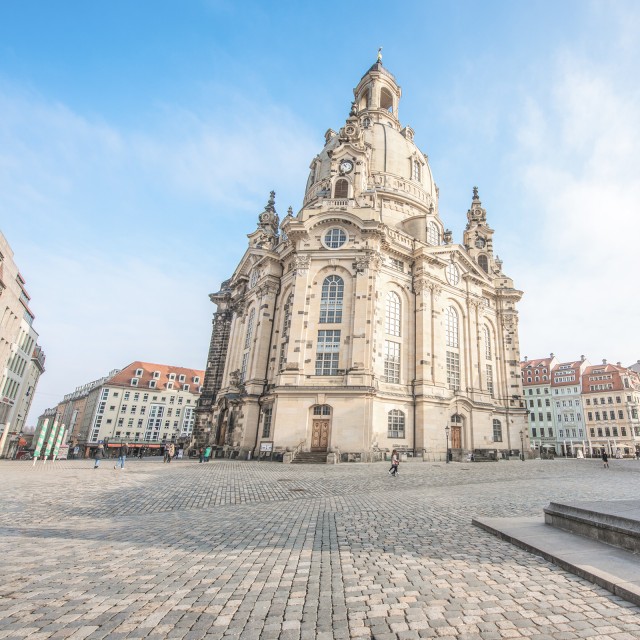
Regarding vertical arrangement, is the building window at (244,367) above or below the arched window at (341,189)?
below

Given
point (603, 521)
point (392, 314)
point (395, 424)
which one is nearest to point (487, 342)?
point (392, 314)

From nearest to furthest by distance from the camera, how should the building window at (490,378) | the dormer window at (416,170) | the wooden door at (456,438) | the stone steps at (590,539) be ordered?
the stone steps at (590,539) < the wooden door at (456,438) < the building window at (490,378) < the dormer window at (416,170)

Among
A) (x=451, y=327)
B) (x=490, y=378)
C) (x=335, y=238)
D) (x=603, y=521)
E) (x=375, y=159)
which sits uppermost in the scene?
(x=375, y=159)

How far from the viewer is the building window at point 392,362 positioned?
34.7 m

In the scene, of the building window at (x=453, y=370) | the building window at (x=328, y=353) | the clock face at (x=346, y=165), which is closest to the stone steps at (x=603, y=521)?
the building window at (x=328, y=353)

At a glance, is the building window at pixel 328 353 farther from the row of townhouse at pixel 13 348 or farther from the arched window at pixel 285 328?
the row of townhouse at pixel 13 348

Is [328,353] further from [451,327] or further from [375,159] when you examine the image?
[375,159]

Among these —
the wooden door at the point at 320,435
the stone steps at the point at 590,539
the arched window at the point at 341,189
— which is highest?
the arched window at the point at 341,189

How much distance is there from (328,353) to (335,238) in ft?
36.9

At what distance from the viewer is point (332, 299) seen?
34.7 metres

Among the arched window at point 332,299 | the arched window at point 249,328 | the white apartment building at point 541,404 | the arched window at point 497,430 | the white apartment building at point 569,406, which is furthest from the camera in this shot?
the white apartment building at point 541,404

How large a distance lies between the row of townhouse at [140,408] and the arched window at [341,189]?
45520 millimetres

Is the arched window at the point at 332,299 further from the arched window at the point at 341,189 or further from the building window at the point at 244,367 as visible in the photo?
the arched window at the point at 341,189

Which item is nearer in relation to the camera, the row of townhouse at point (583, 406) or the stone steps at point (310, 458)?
the stone steps at point (310, 458)
